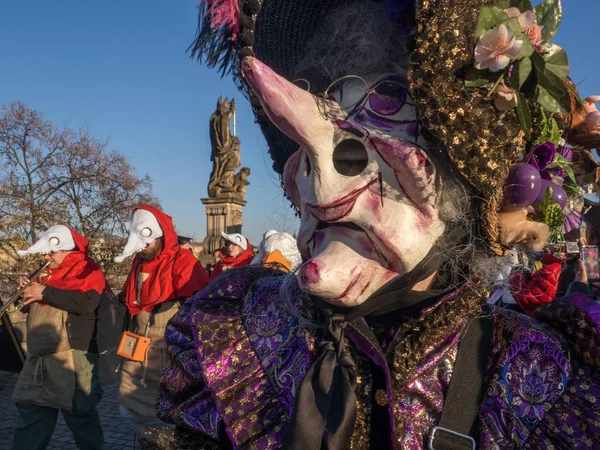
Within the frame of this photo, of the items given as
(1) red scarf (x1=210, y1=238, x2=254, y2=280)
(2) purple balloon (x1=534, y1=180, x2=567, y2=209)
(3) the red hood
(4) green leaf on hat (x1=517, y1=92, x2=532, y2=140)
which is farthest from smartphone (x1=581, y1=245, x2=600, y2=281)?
(1) red scarf (x1=210, y1=238, x2=254, y2=280)

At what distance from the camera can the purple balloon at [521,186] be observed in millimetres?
1243

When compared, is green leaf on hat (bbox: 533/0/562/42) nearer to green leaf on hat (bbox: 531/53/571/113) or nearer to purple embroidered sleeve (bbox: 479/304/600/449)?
green leaf on hat (bbox: 531/53/571/113)

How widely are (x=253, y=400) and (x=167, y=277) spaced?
11.0 feet

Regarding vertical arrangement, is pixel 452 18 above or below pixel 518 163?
above

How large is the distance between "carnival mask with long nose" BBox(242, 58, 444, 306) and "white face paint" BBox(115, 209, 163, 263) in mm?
3805

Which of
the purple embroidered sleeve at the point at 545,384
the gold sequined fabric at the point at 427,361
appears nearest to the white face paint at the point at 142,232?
the gold sequined fabric at the point at 427,361

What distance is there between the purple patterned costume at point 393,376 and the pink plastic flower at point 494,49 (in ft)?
1.85

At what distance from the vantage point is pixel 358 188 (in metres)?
1.21

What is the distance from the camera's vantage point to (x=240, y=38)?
1605 millimetres

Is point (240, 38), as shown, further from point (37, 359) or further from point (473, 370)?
point (37, 359)

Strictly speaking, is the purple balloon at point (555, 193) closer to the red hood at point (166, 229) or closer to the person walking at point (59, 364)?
the red hood at point (166, 229)

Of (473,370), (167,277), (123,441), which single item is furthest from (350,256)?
(123,441)

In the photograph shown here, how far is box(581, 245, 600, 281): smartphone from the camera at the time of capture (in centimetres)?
361

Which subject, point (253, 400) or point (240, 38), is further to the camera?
point (240, 38)
